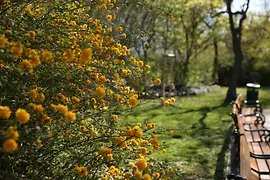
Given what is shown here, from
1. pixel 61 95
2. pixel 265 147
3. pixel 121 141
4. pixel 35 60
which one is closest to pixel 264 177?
pixel 265 147

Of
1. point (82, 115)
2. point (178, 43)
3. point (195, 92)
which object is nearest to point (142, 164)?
point (82, 115)

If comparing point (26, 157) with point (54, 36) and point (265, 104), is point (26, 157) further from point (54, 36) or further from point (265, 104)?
point (265, 104)

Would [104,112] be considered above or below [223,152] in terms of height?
above

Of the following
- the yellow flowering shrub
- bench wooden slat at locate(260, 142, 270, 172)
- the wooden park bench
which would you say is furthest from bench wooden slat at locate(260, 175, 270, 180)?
the yellow flowering shrub

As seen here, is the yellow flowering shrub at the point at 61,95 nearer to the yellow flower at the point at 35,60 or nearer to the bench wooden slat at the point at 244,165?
the yellow flower at the point at 35,60

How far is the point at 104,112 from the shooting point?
103 inches

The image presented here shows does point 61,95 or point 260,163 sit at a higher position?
point 61,95

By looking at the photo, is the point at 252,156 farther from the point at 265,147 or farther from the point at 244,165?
the point at 244,165

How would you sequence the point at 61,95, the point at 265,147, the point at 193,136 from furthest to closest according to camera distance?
the point at 193,136, the point at 265,147, the point at 61,95

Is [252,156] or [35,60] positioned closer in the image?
[35,60]

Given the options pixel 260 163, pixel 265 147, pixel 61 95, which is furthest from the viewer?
pixel 265 147

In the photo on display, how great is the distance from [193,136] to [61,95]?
552 cm

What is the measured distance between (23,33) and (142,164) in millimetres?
962

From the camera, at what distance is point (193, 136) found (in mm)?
7332
